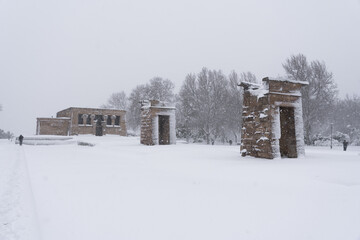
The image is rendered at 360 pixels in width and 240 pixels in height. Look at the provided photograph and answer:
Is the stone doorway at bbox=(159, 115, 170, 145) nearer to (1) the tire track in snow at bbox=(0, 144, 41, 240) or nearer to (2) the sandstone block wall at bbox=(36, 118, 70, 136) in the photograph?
(1) the tire track in snow at bbox=(0, 144, 41, 240)

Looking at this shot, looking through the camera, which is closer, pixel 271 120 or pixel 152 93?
pixel 271 120

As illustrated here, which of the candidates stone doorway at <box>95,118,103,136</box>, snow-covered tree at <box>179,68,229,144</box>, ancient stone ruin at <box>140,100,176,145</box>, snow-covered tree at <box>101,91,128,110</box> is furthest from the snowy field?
snow-covered tree at <box>101,91,128,110</box>

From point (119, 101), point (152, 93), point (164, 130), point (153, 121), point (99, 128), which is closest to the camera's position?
point (153, 121)

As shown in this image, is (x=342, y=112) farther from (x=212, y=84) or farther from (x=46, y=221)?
(x=46, y=221)

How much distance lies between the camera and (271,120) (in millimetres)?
9000

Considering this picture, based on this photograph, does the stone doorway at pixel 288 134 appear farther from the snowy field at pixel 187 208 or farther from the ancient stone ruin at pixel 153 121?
the ancient stone ruin at pixel 153 121

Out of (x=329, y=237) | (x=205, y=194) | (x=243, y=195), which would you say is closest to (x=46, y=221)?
(x=205, y=194)

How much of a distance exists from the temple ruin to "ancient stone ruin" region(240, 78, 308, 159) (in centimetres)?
3401

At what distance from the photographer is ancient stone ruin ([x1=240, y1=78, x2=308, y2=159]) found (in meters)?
9.00

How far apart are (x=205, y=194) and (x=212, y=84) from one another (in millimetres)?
30533

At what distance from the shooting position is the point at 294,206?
3.29m

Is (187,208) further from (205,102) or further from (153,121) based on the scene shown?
(205,102)

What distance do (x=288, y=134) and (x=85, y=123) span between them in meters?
35.5

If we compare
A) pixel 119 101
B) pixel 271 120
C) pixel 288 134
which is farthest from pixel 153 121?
pixel 119 101
